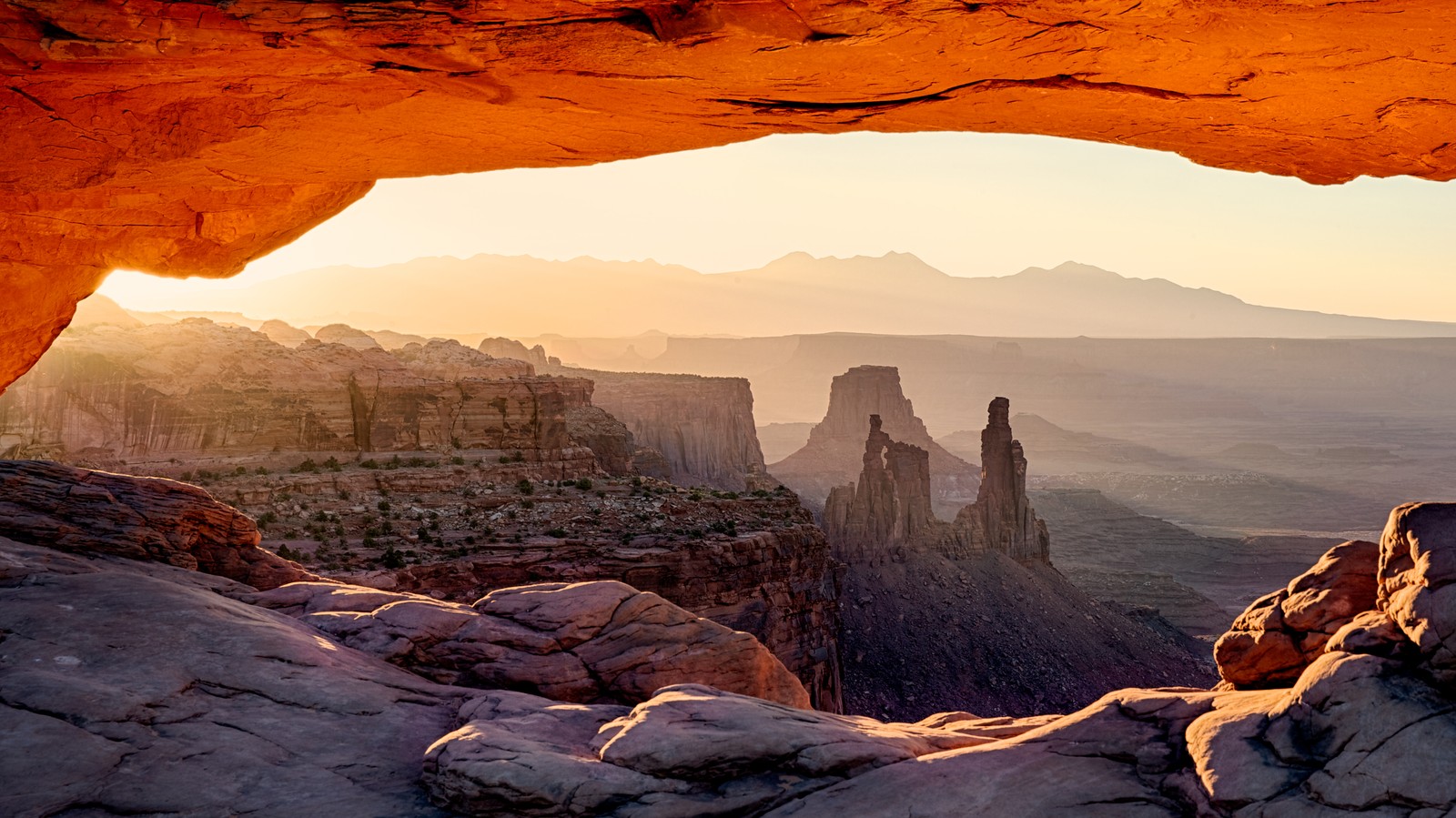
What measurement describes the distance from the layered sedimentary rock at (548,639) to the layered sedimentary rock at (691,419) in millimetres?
91514

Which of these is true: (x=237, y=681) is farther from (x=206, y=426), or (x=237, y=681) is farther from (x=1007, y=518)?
(x=1007, y=518)

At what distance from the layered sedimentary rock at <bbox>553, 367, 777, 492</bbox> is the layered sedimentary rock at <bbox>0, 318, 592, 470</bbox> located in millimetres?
59008

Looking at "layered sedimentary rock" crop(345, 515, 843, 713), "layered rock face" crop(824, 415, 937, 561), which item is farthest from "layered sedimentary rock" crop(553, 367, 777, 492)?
"layered sedimentary rock" crop(345, 515, 843, 713)

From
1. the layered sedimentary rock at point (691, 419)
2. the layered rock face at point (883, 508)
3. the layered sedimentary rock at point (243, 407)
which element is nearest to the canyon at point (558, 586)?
the layered sedimentary rock at point (243, 407)

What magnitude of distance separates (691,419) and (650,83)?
10950cm

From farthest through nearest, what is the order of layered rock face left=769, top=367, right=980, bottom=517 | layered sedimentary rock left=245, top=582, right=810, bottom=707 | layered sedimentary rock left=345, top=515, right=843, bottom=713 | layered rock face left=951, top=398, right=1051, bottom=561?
layered rock face left=769, top=367, right=980, bottom=517, layered rock face left=951, top=398, right=1051, bottom=561, layered sedimentary rock left=345, top=515, right=843, bottom=713, layered sedimentary rock left=245, top=582, right=810, bottom=707

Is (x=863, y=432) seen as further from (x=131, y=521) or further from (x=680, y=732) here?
(x=680, y=732)

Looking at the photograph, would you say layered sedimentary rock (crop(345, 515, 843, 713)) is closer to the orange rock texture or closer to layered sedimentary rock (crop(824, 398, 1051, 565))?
the orange rock texture

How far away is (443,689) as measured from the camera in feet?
48.1

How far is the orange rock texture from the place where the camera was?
890 centimetres

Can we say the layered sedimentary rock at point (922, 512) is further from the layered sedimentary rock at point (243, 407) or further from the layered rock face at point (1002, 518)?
the layered sedimentary rock at point (243, 407)

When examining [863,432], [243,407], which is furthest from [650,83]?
[863,432]

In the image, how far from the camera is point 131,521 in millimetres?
17859

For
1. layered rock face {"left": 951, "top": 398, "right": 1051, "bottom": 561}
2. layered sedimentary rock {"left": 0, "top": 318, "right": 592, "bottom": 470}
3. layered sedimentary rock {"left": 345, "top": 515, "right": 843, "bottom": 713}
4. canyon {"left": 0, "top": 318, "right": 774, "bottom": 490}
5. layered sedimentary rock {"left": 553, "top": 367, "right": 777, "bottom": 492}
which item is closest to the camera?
layered sedimentary rock {"left": 345, "top": 515, "right": 843, "bottom": 713}
